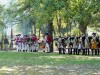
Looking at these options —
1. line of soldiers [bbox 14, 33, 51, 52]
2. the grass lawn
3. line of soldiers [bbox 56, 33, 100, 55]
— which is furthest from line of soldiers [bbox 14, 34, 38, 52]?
the grass lawn

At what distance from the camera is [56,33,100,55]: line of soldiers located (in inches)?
1195

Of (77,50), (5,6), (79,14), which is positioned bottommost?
(77,50)

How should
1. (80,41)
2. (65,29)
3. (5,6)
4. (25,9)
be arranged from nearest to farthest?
1. (80,41)
2. (25,9)
3. (5,6)
4. (65,29)

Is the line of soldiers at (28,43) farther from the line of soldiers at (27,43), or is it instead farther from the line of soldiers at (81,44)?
the line of soldiers at (81,44)

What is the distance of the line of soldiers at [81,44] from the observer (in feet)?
99.6

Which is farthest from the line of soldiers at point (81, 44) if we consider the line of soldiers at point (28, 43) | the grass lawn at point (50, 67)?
the grass lawn at point (50, 67)

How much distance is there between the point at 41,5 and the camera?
29469 millimetres

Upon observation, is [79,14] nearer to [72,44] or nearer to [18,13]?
[72,44]

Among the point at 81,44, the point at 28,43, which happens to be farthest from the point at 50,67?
the point at 28,43

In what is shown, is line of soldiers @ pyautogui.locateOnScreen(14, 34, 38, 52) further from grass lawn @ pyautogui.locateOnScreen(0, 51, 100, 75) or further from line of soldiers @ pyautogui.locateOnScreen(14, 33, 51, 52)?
grass lawn @ pyautogui.locateOnScreen(0, 51, 100, 75)

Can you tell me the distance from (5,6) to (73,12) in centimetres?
1847

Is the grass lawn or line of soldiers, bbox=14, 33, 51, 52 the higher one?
line of soldiers, bbox=14, 33, 51, 52

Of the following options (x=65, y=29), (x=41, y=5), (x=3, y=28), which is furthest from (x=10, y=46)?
(x=41, y=5)

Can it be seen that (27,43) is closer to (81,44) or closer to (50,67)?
(81,44)
